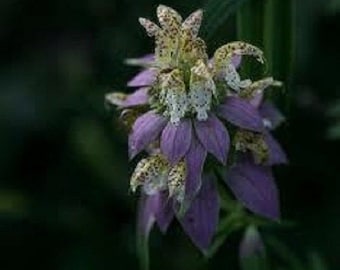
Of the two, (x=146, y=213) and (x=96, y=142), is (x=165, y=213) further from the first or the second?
(x=96, y=142)

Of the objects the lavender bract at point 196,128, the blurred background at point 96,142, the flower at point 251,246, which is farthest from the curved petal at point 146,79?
the blurred background at point 96,142

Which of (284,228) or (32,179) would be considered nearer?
(284,228)

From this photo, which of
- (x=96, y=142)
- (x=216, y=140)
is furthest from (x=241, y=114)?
(x=96, y=142)

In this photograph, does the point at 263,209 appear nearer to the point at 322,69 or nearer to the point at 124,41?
the point at 322,69

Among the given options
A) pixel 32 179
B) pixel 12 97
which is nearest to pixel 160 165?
pixel 32 179

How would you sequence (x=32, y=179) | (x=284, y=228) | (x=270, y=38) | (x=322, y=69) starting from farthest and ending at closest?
(x=32, y=179) → (x=322, y=69) → (x=284, y=228) → (x=270, y=38)

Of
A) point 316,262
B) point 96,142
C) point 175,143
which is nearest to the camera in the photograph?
point 175,143

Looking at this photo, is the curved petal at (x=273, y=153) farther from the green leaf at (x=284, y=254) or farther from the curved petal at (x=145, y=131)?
the green leaf at (x=284, y=254)

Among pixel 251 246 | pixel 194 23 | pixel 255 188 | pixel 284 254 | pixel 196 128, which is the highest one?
pixel 194 23
